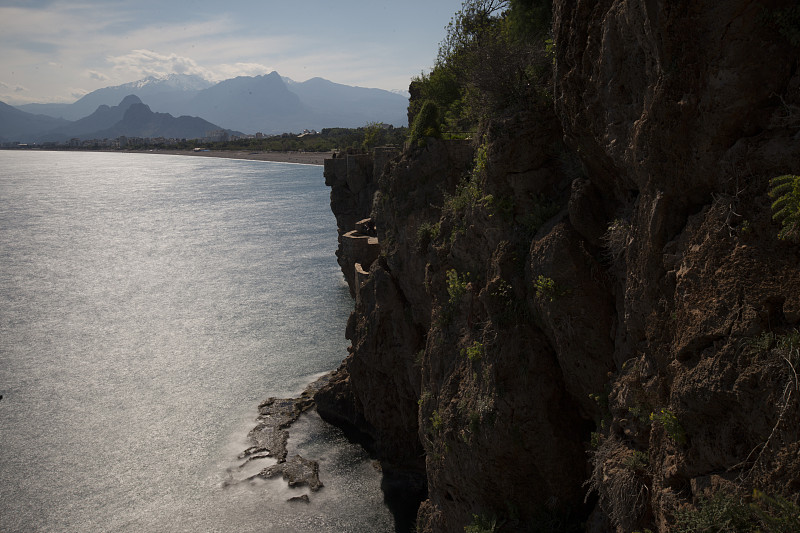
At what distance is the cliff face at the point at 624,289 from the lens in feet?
26.0

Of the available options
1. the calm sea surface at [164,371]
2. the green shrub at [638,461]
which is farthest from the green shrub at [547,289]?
the calm sea surface at [164,371]

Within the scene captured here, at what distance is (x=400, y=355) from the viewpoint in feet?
83.0

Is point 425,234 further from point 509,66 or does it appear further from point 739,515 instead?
point 739,515

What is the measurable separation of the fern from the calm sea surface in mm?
20409

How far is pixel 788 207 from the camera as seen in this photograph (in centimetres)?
724

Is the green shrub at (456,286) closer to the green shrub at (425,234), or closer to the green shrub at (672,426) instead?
the green shrub at (425,234)

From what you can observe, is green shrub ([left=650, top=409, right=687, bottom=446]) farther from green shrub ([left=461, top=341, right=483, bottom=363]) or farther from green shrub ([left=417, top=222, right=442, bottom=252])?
green shrub ([left=417, top=222, right=442, bottom=252])

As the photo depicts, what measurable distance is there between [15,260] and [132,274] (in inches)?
625

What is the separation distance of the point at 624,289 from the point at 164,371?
33766 millimetres

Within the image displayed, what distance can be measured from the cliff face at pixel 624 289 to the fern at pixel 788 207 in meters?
0.41

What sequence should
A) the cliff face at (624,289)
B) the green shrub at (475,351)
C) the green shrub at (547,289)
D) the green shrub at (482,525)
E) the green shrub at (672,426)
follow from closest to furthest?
the cliff face at (624,289), the green shrub at (672,426), the green shrub at (547,289), the green shrub at (482,525), the green shrub at (475,351)

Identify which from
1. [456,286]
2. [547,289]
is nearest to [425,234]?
[456,286]

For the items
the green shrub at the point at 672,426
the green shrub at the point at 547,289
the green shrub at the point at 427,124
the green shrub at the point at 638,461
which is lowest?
the green shrub at the point at 638,461

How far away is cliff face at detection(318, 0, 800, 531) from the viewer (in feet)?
26.0
